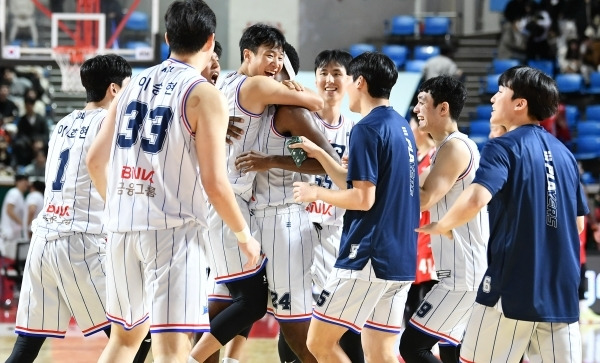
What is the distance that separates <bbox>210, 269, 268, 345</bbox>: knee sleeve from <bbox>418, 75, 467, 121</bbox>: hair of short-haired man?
151cm

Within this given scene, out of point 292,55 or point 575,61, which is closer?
point 292,55

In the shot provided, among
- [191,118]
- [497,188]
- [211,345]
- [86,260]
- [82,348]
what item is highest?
[191,118]

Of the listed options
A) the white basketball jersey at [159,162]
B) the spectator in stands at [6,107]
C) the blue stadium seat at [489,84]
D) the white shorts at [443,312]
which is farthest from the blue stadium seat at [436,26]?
the white basketball jersey at [159,162]

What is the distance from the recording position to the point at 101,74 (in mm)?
5793

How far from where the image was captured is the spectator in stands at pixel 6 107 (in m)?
17.6

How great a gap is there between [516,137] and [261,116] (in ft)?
6.16

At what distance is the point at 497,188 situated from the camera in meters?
4.53

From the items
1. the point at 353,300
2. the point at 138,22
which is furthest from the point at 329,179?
the point at 138,22

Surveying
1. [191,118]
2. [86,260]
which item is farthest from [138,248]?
[86,260]

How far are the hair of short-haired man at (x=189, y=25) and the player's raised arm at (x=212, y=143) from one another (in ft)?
0.85

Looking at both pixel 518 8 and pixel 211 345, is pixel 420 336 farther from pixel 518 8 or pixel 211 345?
pixel 518 8

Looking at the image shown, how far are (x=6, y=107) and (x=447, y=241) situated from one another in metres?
13.4

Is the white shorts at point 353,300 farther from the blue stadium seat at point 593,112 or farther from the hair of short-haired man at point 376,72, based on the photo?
the blue stadium seat at point 593,112

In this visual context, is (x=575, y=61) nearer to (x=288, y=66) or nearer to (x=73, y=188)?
(x=288, y=66)
